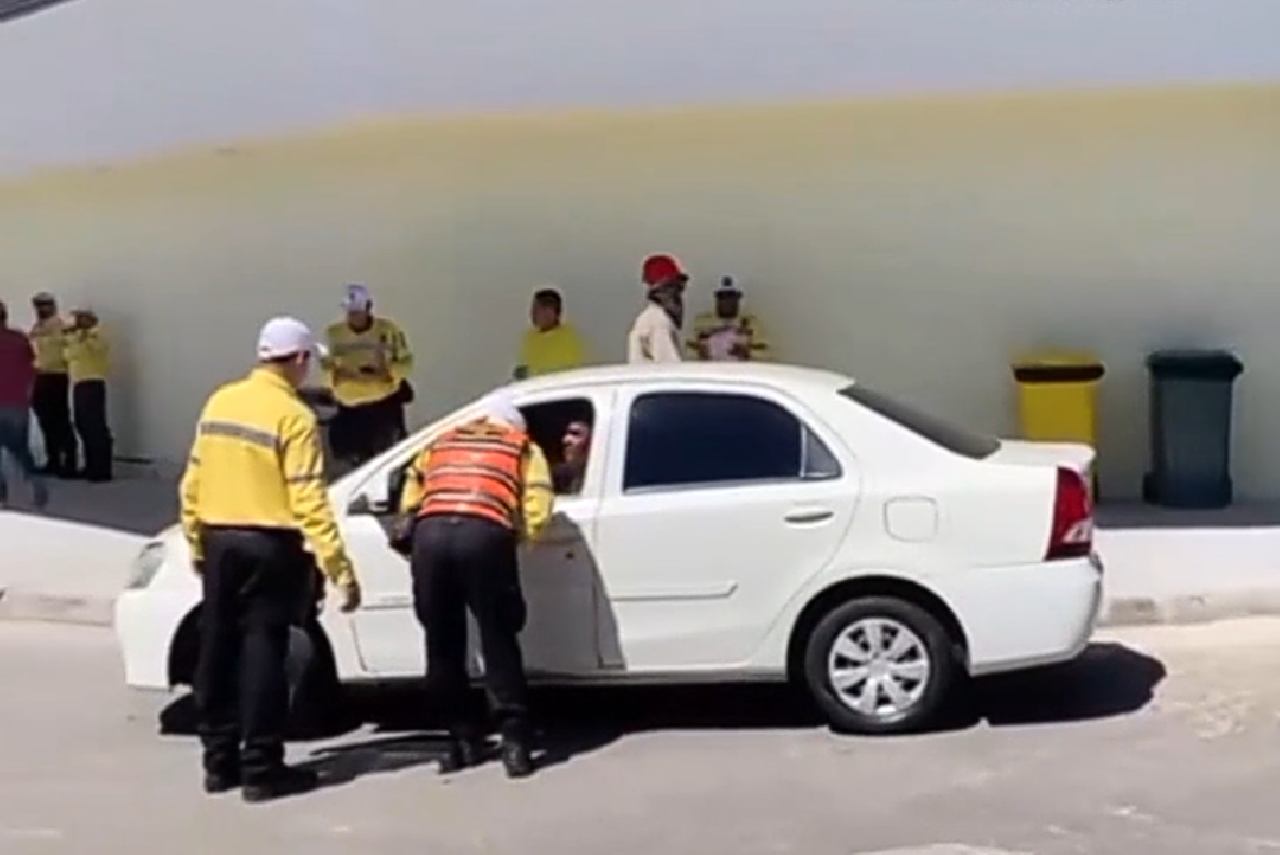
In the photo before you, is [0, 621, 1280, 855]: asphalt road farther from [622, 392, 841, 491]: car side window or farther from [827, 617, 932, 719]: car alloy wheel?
[622, 392, 841, 491]: car side window

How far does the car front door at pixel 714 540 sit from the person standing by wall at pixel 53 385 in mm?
9689

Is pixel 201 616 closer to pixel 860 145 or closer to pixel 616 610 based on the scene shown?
pixel 616 610

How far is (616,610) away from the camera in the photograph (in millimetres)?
8945

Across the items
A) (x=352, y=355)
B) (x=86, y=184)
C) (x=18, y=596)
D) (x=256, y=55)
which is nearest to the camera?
(x=18, y=596)

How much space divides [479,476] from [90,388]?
9.82 metres

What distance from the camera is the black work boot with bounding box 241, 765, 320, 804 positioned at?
8.37m

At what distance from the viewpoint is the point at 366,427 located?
48.0 feet

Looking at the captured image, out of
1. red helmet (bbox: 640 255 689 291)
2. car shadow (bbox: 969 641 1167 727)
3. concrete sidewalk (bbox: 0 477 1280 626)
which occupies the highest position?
red helmet (bbox: 640 255 689 291)

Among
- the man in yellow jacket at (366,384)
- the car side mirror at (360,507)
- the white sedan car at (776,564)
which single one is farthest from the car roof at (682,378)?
the man in yellow jacket at (366,384)

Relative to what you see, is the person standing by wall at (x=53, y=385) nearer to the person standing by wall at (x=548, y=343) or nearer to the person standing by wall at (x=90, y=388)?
the person standing by wall at (x=90, y=388)

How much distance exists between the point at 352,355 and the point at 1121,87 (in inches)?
209

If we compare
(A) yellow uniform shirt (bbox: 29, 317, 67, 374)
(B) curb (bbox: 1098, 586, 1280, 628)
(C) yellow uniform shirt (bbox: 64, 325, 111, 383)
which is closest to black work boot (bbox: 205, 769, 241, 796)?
(B) curb (bbox: 1098, 586, 1280, 628)

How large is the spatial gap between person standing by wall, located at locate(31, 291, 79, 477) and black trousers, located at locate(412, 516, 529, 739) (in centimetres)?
969

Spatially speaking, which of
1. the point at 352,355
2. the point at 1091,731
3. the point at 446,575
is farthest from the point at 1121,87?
the point at 446,575
